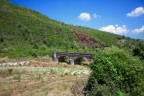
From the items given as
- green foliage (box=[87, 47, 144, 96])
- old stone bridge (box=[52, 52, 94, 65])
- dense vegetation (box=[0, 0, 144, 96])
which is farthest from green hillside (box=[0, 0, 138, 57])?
green foliage (box=[87, 47, 144, 96])

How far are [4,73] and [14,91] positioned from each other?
17.4 m

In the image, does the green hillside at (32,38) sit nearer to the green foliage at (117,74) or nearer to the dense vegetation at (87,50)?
the dense vegetation at (87,50)

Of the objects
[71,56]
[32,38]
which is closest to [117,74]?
[71,56]

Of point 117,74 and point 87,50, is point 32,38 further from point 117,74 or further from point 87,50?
point 117,74

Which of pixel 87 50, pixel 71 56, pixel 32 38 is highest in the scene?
pixel 32 38

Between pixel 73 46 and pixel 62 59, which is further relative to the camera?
pixel 73 46

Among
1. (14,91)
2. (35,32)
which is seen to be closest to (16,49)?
(35,32)

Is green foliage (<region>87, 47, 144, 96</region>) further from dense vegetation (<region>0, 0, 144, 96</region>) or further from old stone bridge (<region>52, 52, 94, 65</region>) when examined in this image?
old stone bridge (<region>52, 52, 94, 65</region>)

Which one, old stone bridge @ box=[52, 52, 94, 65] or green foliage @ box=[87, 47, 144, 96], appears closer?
green foliage @ box=[87, 47, 144, 96]

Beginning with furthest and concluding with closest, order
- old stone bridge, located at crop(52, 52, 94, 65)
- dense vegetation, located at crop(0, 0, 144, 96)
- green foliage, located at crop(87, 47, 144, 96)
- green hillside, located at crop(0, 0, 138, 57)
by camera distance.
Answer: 1. green hillside, located at crop(0, 0, 138, 57)
2. old stone bridge, located at crop(52, 52, 94, 65)
3. dense vegetation, located at crop(0, 0, 144, 96)
4. green foliage, located at crop(87, 47, 144, 96)

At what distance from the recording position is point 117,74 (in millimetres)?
26766

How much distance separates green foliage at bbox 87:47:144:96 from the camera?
84.1 feet

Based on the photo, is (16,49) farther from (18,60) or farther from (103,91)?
(103,91)

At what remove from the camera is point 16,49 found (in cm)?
8156
